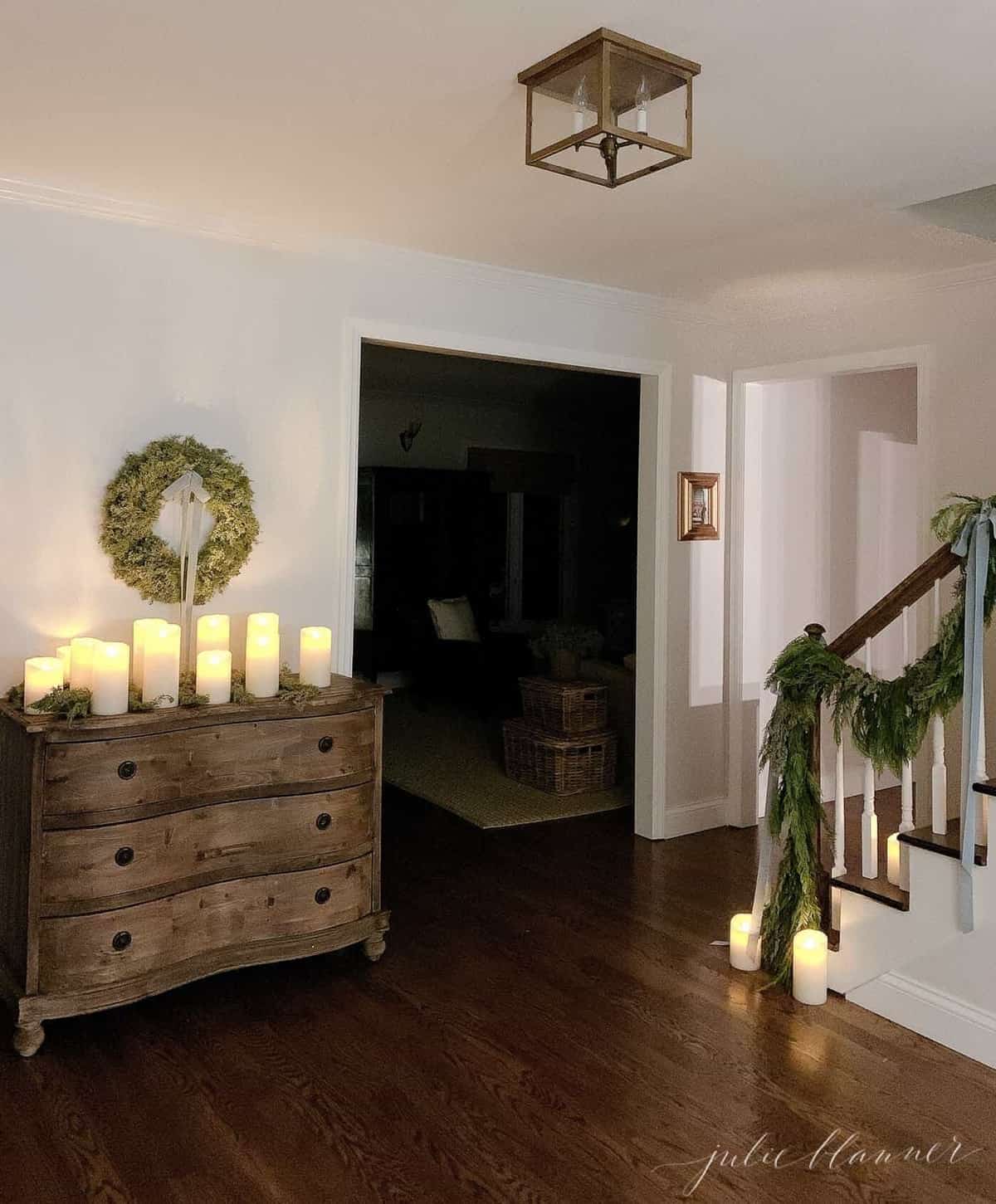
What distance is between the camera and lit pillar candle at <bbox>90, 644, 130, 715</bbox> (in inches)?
116

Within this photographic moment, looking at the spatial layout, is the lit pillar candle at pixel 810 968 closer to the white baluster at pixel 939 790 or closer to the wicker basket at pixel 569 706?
the white baluster at pixel 939 790

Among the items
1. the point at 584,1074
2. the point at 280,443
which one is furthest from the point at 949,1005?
the point at 280,443

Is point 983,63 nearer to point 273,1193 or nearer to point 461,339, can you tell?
point 461,339

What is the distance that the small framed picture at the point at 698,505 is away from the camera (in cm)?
483

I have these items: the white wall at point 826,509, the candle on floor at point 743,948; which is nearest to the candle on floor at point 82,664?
the candle on floor at point 743,948

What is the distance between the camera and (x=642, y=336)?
4.69m

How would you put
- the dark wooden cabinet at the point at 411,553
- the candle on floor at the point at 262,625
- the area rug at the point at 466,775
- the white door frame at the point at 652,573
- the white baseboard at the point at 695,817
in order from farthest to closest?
1. the dark wooden cabinet at the point at 411,553
2. the area rug at the point at 466,775
3. the white baseboard at the point at 695,817
4. the white door frame at the point at 652,573
5. the candle on floor at the point at 262,625

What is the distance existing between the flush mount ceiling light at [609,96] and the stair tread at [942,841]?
1.98 m

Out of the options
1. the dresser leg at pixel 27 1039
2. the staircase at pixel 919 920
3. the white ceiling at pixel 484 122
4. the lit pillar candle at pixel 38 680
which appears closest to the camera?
the white ceiling at pixel 484 122

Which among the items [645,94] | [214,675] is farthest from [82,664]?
[645,94]

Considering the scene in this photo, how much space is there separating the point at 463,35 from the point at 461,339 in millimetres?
1911

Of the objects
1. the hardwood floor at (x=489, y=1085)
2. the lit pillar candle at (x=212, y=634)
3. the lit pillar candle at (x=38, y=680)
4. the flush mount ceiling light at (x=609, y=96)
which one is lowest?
the hardwood floor at (x=489, y=1085)

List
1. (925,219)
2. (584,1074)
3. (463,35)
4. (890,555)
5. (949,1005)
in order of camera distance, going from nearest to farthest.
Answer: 1. (463,35)
2. (584,1074)
3. (949,1005)
4. (925,219)
5. (890,555)

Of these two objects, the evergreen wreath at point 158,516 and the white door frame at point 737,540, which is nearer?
the evergreen wreath at point 158,516
